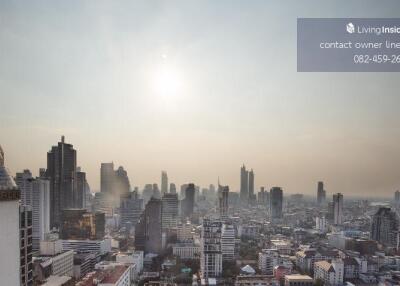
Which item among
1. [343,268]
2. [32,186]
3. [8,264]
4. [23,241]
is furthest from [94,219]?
[8,264]

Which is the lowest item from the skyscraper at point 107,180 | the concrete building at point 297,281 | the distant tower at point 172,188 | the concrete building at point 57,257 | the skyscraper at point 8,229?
the concrete building at point 297,281

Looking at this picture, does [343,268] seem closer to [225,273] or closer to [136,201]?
[225,273]

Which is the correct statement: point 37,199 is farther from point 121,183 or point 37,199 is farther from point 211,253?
point 121,183

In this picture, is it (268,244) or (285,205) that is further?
(285,205)

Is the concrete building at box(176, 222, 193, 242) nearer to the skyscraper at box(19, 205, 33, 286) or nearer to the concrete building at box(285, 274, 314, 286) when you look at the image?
the concrete building at box(285, 274, 314, 286)

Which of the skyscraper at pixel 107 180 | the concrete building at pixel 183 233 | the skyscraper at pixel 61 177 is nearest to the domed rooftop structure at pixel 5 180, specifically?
the concrete building at pixel 183 233

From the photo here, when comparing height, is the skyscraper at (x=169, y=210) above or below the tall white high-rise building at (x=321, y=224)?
above

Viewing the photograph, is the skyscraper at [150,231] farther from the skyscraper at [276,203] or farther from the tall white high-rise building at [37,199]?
the skyscraper at [276,203]
